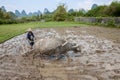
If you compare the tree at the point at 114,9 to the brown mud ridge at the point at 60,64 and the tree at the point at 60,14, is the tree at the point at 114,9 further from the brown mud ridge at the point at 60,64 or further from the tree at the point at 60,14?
the brown mud ridge at the point at 60,64

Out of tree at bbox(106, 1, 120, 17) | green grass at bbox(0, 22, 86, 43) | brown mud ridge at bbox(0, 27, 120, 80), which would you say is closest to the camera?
brown mud ridge at bbox(0, 27, 120, 80)

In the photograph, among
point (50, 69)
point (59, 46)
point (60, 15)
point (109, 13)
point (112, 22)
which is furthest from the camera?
point (60, 15)

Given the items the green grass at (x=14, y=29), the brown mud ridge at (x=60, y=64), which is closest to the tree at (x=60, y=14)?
the green grass at (x=14, y=29)

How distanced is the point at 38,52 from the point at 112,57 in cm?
373

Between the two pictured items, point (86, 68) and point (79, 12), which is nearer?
point (86, 68)

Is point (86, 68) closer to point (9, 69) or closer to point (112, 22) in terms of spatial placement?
point (9, 69)

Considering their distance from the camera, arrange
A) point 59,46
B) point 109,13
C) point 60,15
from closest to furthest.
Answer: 1. point 59,46
2. point 109,13
3. point 60,15

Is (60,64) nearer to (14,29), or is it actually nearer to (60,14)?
(14,29)

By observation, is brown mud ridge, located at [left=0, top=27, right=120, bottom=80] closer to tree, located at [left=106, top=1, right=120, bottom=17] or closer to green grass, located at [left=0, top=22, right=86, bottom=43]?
green grass, located at [left=0, top=22, right=86, bottom=43]

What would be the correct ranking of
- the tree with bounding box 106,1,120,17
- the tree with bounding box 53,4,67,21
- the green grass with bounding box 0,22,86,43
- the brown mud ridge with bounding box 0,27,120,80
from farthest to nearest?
the tree with bounding box 53,4,67,21, the tree with bounding box 106,1,120,17, the green grass with bounding box 0,22,86,43, the brown mud ridge with bounding box 0,27,120,80

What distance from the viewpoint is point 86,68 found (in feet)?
32.7

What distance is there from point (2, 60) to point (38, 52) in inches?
75.5

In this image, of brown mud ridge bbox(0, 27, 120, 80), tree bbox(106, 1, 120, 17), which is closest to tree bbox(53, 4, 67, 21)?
tree bbox(106, 1, 120, 17)

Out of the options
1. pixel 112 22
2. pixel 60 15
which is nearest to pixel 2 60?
pixel 112 22
